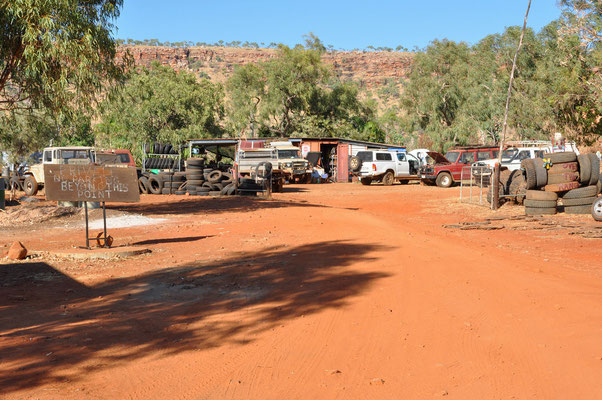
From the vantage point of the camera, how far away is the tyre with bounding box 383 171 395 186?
33.7 m

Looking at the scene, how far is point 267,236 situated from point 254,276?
398 cm

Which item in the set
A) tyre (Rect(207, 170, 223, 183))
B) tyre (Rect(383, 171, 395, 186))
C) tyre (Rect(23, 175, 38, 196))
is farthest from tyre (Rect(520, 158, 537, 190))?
tyre (Rect(23, 175, 38, 196))

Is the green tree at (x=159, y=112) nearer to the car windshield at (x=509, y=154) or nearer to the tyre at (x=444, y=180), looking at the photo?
the tyre at (x=444, y=180)

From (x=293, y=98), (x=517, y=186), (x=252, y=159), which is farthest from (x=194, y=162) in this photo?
(x=293, y=98)

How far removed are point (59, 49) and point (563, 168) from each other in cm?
1411

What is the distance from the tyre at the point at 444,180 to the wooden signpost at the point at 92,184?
68.5 ft

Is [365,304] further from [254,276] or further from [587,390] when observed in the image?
[587,390]

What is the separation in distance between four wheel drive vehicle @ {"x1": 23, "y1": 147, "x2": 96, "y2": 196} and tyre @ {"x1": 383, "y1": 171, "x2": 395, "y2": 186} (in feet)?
55.2

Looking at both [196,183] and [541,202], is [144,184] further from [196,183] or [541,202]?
[541,202]

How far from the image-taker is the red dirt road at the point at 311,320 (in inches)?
191

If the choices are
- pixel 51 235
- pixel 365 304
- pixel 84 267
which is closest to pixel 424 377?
pixel 365 304

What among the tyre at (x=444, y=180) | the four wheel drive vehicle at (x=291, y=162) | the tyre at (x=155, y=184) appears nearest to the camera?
the tyre at (x=155, y=184)

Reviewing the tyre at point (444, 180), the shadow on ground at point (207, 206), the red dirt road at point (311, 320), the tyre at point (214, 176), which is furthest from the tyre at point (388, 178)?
the red dirt road at point (311, 320)

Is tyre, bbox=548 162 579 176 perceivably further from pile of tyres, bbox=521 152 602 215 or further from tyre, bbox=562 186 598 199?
tyre, bbox=562 186 598 199
